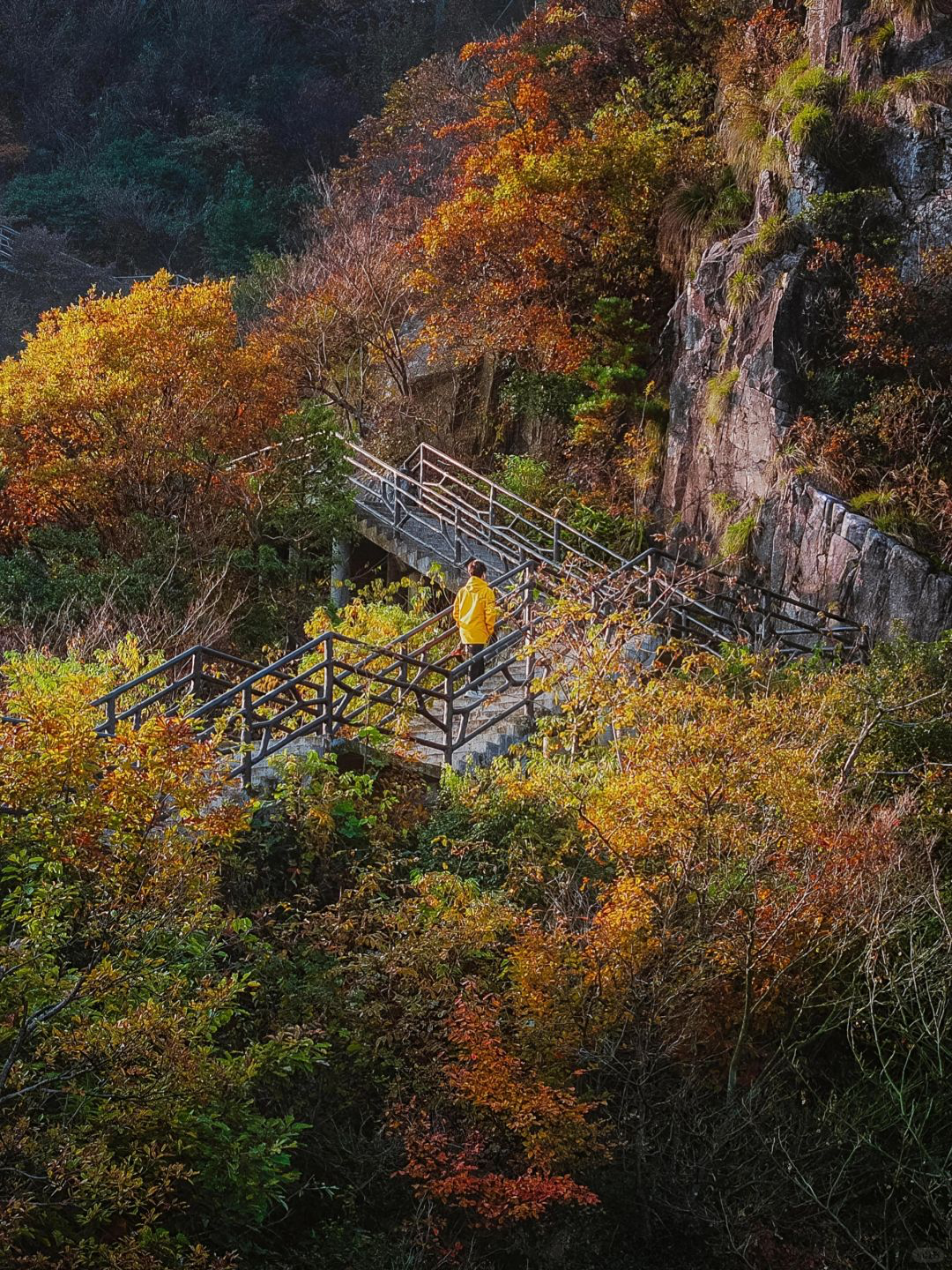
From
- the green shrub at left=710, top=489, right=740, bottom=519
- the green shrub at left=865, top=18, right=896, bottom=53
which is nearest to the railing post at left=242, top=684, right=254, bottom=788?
the green shrub at left=710, top=489, right=740, bottom=519

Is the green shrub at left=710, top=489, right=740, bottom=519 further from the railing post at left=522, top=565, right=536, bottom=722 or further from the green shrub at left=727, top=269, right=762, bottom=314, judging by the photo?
the railing post at left=522, top=565, right=536, bottom=722

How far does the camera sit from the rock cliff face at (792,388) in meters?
16.1

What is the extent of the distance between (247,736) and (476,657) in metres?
2.12

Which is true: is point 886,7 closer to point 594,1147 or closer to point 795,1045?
point 795,1045

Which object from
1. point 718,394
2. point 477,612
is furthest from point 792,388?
point 477,612

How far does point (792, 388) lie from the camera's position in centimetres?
1802

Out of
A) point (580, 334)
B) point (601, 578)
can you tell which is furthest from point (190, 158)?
point (601, 578)

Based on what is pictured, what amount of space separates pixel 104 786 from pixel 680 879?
13.0ft

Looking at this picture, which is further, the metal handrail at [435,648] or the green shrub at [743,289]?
the green shrub at [743,289]

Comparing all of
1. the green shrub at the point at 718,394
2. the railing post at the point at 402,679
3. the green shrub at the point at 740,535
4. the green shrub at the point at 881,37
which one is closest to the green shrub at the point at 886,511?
the green shrub at the point at 740,535

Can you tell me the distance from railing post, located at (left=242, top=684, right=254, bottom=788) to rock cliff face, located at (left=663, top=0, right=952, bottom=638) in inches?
322

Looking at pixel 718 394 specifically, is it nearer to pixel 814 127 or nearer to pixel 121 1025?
pixel 814 127

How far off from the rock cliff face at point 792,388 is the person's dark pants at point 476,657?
472 cm

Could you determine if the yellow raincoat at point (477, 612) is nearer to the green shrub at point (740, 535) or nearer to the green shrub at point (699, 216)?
the green shrub at point (740, 535)
